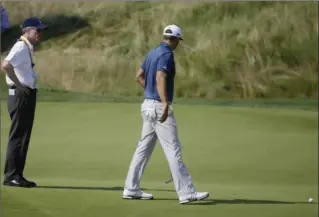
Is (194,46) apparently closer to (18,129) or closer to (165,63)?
(165,63)

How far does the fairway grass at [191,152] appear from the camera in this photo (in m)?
5.37

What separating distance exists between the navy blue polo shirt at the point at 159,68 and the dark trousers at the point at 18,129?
84 cm

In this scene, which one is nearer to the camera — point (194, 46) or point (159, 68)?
point (159, 68)

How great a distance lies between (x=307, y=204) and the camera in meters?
4.99

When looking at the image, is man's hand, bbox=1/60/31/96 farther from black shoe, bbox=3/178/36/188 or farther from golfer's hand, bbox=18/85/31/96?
black shoe, bbox=3/178/36/188

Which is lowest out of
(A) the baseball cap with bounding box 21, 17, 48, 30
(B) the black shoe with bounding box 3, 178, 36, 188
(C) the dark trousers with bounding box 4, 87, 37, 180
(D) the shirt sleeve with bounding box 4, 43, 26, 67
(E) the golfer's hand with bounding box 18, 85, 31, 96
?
(B) the black shoe with bounding box 3, 178, 36, 188

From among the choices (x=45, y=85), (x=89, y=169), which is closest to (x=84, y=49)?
(x=45, y=85)

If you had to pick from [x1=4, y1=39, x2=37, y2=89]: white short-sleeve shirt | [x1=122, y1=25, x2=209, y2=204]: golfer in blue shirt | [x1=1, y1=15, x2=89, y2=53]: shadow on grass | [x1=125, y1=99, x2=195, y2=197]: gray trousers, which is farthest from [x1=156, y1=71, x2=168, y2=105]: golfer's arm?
[x1=1, y1=15, x2=89, y2=53]: shadow on grass

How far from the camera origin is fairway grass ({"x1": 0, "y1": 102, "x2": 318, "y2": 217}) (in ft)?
17.6

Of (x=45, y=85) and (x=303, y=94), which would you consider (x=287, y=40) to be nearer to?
(x=303, y=94)

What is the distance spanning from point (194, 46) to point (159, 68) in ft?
5.21

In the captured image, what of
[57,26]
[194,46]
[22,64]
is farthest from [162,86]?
[57,26]

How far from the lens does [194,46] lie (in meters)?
6.23

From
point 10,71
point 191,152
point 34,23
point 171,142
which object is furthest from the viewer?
point 191,152
